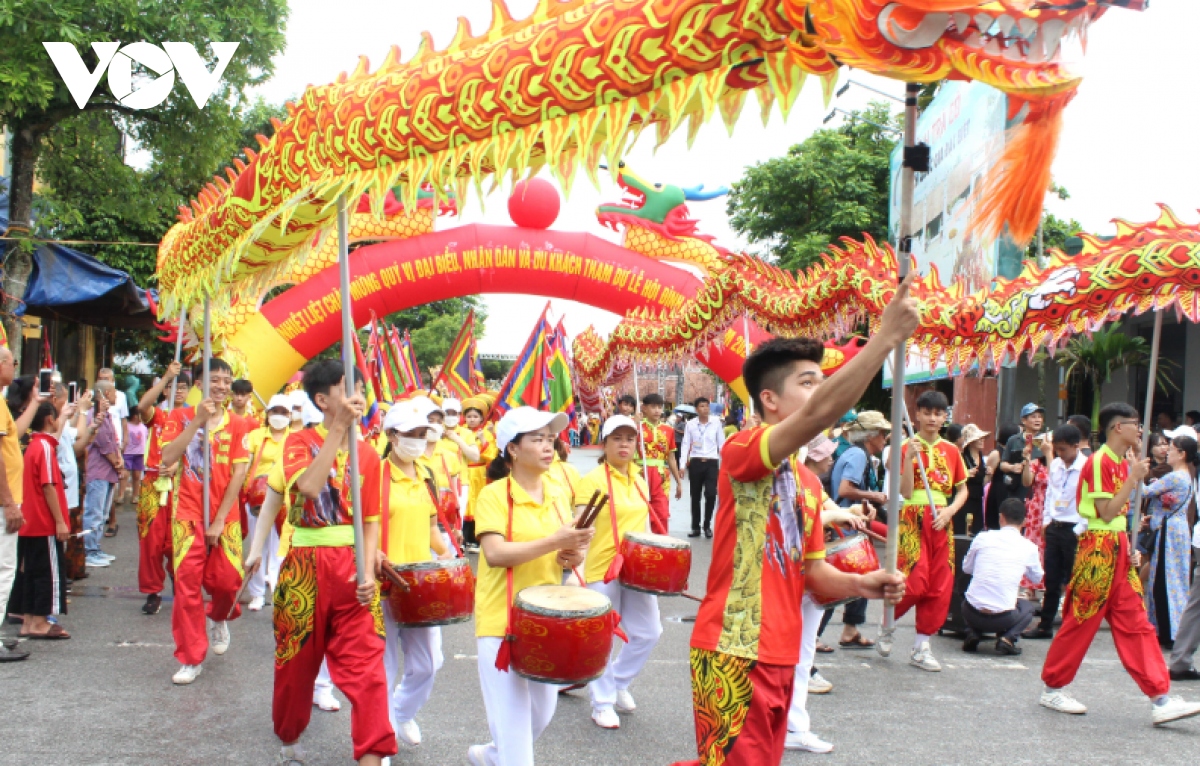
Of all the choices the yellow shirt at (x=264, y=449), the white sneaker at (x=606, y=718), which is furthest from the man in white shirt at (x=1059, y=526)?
the yellow shirt at (x=264, y=449)

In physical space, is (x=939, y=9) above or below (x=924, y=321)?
above

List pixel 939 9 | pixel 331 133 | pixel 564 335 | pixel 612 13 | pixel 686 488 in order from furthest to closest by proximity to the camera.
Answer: pixel 686 488 → pixel 564 335 → pixel 331 133 → pixel 612 13 → pixel 939 9

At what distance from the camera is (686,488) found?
19688mm

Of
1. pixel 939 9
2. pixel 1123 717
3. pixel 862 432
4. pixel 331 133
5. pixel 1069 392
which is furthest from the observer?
pixel 1069 392

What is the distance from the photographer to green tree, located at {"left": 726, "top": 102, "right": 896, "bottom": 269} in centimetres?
2206

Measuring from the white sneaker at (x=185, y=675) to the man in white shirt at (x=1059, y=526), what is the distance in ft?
18.4

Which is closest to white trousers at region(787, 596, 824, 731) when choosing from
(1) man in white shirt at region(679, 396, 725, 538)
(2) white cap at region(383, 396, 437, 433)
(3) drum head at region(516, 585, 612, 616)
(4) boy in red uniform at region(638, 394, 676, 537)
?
(3) drum head at region(516, 585, 612, 616)

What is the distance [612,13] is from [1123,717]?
460 cm

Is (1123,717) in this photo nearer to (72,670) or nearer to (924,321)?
(924,321)

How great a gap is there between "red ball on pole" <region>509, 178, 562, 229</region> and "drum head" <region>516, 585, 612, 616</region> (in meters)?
9.96

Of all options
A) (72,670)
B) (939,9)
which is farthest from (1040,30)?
(72,670)

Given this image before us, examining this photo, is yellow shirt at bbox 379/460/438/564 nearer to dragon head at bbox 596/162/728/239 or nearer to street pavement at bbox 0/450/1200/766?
street pavement at bbox 0/450/1200/766

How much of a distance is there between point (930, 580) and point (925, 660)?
0.49 meters

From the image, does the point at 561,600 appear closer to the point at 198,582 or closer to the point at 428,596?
the point at 428,596
